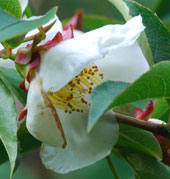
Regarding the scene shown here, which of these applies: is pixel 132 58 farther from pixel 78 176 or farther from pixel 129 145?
pixel 78 176

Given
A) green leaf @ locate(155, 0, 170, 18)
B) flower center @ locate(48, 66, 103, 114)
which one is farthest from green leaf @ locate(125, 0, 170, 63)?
green leaf @ locate(155, 0, 170, 18)

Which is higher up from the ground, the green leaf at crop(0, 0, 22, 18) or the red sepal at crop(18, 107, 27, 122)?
the green leaf at crop(0, 0, 22, 18)

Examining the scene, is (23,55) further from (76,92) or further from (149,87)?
(149,87)

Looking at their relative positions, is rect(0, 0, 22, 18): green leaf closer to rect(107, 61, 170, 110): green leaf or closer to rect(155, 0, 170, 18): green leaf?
rect(107, 61, 170, 110): green leaf

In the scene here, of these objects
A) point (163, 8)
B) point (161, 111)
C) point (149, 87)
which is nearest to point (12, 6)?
point (149, 87)

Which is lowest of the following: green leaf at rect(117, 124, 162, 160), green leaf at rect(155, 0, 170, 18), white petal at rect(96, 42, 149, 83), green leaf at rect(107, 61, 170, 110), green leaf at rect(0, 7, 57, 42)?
green leaf at rect(155, 0, 170, 18)

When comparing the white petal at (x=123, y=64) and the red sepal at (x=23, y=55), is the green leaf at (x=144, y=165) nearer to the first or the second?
the white petal at (x=123, y=64)

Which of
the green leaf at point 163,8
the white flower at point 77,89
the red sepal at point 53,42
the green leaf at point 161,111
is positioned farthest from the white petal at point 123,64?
the green leaf at point 163,8
